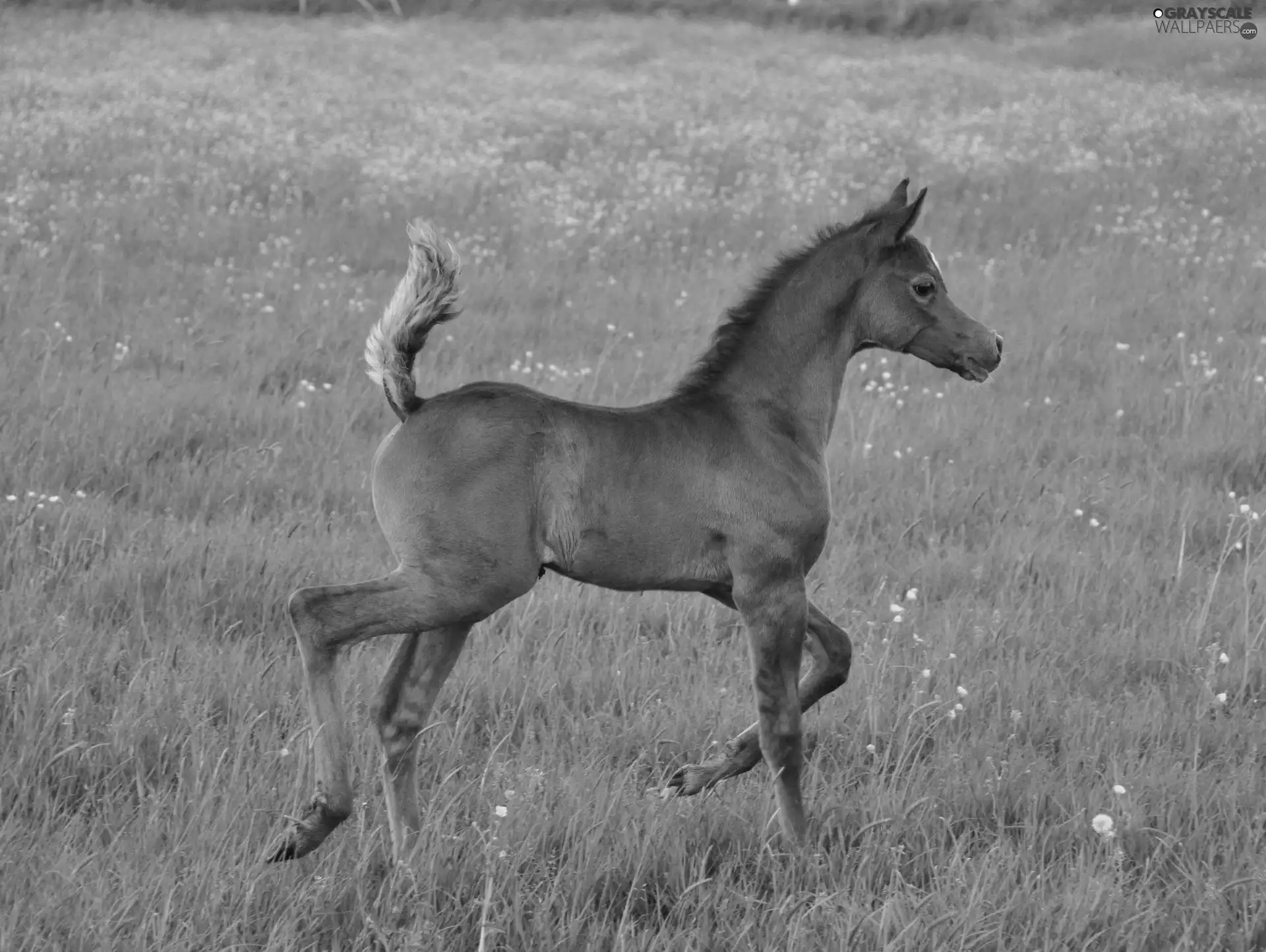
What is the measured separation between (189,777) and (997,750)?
104 inches

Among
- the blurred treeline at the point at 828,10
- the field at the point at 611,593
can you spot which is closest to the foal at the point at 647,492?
the field at the point at 611,593

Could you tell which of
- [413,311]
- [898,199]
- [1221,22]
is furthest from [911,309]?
[1221,22]

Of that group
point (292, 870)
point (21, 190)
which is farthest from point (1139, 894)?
point (21, 190)

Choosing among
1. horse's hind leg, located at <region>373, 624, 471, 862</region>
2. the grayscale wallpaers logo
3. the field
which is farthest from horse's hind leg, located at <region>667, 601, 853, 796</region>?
the grayscale wallpaers logo

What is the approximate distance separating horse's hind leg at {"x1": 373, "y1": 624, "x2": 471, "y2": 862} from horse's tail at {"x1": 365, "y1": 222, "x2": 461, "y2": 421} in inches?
29.0

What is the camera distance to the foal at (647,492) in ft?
11.7

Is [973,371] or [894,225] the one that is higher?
[894,225]

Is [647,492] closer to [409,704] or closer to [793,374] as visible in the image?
[793,374]

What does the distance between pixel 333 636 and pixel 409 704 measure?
0.52 metres

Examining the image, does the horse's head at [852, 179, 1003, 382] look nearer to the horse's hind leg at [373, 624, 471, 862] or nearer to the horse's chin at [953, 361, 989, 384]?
the horse's chin at [953, 361, 989, 384]

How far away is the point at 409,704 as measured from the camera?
394cm

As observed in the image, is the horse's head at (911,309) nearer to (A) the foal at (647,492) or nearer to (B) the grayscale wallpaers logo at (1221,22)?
(A) the foal at (647,492)

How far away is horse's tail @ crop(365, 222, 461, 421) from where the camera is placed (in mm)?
3684

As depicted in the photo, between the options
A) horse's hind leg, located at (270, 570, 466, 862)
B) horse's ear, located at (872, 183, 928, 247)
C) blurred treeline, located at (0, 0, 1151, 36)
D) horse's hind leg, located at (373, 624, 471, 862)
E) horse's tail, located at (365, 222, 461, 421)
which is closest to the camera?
horse's hind leg, located at (270, 570, 466, 862)
